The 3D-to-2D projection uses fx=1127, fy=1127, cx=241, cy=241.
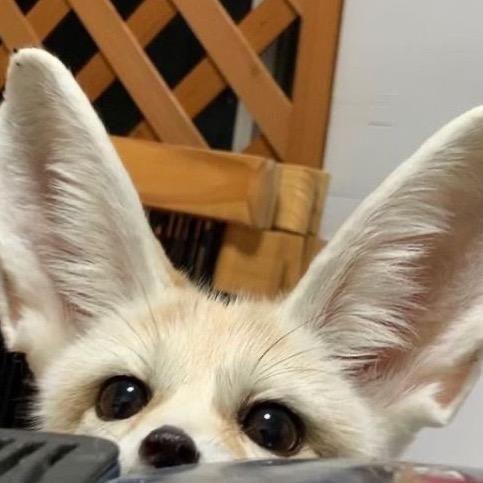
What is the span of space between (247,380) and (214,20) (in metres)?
0.82

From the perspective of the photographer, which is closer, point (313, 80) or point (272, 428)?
point (272, 428)

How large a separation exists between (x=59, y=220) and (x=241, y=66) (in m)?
0.68

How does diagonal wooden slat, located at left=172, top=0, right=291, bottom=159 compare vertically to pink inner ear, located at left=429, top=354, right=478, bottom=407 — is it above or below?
above

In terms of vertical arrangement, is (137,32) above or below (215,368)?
above

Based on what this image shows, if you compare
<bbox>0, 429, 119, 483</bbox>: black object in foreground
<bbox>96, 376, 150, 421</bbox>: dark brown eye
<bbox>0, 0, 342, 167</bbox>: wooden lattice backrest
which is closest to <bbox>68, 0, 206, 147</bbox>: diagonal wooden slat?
<bbox>0, 0, 342, 167</bbox>: wooden lattice backrest

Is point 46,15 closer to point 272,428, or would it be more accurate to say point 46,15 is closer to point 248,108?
point 248,108

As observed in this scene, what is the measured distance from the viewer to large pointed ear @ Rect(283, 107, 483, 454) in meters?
0.72

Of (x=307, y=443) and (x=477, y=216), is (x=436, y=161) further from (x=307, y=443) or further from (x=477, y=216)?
(x=307, y=443)

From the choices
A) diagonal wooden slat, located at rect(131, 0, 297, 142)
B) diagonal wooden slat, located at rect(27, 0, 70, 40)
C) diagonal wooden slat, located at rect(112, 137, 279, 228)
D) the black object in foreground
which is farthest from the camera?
diagonal wooden slat, located at rect(27, 0, 70, 40)

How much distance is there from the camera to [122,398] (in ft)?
2.41

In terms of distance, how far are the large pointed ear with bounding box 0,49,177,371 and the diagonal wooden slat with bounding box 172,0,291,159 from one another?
59 cm

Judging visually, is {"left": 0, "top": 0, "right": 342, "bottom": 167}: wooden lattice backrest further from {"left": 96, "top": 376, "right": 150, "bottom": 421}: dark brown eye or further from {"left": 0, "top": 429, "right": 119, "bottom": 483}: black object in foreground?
{"left": 0, "top": 429, "right": 119, "bottom": 483}: black object in foreground

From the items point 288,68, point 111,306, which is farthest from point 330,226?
point 111,306

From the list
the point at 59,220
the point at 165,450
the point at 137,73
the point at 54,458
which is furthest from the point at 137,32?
the point at 54,458
